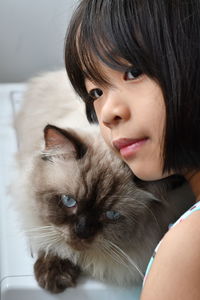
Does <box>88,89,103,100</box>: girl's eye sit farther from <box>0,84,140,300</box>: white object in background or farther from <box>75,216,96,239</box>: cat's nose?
<box>0,84,140,300</box>: white object in background

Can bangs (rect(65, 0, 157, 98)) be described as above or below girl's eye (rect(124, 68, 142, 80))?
above

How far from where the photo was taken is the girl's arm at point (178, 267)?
25.6 inches

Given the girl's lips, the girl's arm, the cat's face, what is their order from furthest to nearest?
1. the cat's face
2. the girl's lips
3. the girl's arm

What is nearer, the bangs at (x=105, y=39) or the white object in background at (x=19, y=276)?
the bangs at (x=105, y=39)

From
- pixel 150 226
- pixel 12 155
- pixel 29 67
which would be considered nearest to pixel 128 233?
pixel 150 226

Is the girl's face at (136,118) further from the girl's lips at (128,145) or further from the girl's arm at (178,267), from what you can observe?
the girl's arm at (178,267)

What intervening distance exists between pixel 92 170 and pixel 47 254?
21 cm

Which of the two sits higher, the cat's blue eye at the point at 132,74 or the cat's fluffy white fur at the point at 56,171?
the cat's blue eye at the point at 132,74

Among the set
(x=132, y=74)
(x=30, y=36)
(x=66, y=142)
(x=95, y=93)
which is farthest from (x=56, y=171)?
(x=30, y=36)

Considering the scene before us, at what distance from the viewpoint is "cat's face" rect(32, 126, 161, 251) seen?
0.88 meters

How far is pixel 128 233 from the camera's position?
91 cm

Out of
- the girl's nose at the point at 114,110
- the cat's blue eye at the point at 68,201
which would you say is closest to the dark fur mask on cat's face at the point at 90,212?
the cat's blue eye at the point at 68,201

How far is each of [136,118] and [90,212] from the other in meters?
0.23

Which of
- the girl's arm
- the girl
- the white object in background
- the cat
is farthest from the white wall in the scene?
the girl's arm
